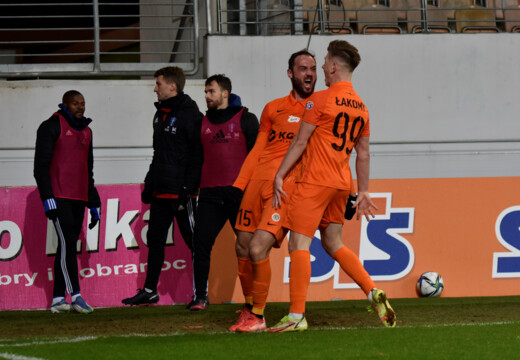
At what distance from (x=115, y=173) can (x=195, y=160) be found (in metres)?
2.77

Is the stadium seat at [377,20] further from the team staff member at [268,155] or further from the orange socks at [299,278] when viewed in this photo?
the orange socks at [299,278]

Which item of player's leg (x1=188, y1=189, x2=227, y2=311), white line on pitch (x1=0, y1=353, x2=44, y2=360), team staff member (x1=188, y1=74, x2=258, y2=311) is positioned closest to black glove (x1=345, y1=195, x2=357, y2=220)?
team staff member (x1=188, y1=74, x2=258, y2=311)

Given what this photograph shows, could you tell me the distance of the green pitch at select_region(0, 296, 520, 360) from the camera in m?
5.23

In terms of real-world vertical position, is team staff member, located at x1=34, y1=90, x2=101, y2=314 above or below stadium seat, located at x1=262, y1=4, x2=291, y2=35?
below

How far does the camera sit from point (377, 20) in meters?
12.6

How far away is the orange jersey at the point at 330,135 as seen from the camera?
6391 mm

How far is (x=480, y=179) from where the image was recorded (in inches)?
396

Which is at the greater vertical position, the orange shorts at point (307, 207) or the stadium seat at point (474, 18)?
the stadium seat at point (474, 18)

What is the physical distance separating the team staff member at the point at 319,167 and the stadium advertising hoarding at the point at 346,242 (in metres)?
3.10

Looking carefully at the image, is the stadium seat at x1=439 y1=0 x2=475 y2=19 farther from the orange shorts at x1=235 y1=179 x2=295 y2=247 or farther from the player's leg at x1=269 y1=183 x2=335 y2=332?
the player's leg at x1=269 y1=183 x2=335 y2=332

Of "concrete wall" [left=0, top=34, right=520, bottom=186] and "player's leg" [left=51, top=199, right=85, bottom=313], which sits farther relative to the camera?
"concrete wall" [left=0, top=34, right=520, bottom=186]

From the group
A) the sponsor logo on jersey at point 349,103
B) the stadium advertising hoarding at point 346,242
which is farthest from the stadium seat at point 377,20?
the sponsor logo on jersey at point 349,103

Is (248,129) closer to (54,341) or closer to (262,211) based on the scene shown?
(262,211)

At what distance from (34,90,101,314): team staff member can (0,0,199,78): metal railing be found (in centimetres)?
180
